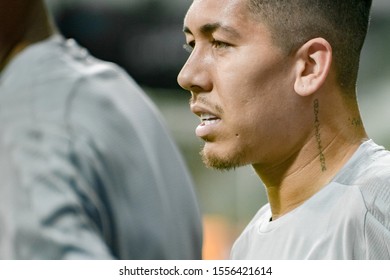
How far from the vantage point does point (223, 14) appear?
0.82 meters

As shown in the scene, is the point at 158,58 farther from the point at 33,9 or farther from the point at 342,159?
the point at 33,9

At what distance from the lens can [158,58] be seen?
42.2 inches

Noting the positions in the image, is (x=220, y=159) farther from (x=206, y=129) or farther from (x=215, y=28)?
(x=215, y=28)

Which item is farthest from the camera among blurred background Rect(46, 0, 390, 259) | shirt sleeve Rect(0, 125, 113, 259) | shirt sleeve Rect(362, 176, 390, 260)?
blurred background Rect(46, 0, 390, 259)

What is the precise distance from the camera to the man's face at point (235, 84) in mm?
826

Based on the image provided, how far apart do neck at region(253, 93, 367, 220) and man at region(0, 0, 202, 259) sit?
282mm

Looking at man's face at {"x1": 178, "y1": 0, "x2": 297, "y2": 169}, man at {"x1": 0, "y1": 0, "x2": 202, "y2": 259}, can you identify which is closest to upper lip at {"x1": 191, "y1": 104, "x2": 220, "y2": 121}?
man's face at {"x1": 178, "y1": 0, "x2": 297, "y2": 169}

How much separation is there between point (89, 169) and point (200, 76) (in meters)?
0.31

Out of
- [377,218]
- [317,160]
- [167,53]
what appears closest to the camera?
[377,218]

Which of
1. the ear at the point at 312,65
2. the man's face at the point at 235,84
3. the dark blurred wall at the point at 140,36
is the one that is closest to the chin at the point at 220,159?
the man's face at the point at 235,84

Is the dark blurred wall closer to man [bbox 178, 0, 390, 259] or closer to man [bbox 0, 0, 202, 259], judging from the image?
man [bbox 178, 0, 390, 259]

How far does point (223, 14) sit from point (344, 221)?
0.88 feet

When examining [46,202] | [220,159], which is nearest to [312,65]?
[220,159]

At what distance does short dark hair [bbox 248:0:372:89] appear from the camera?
813 millimetres
